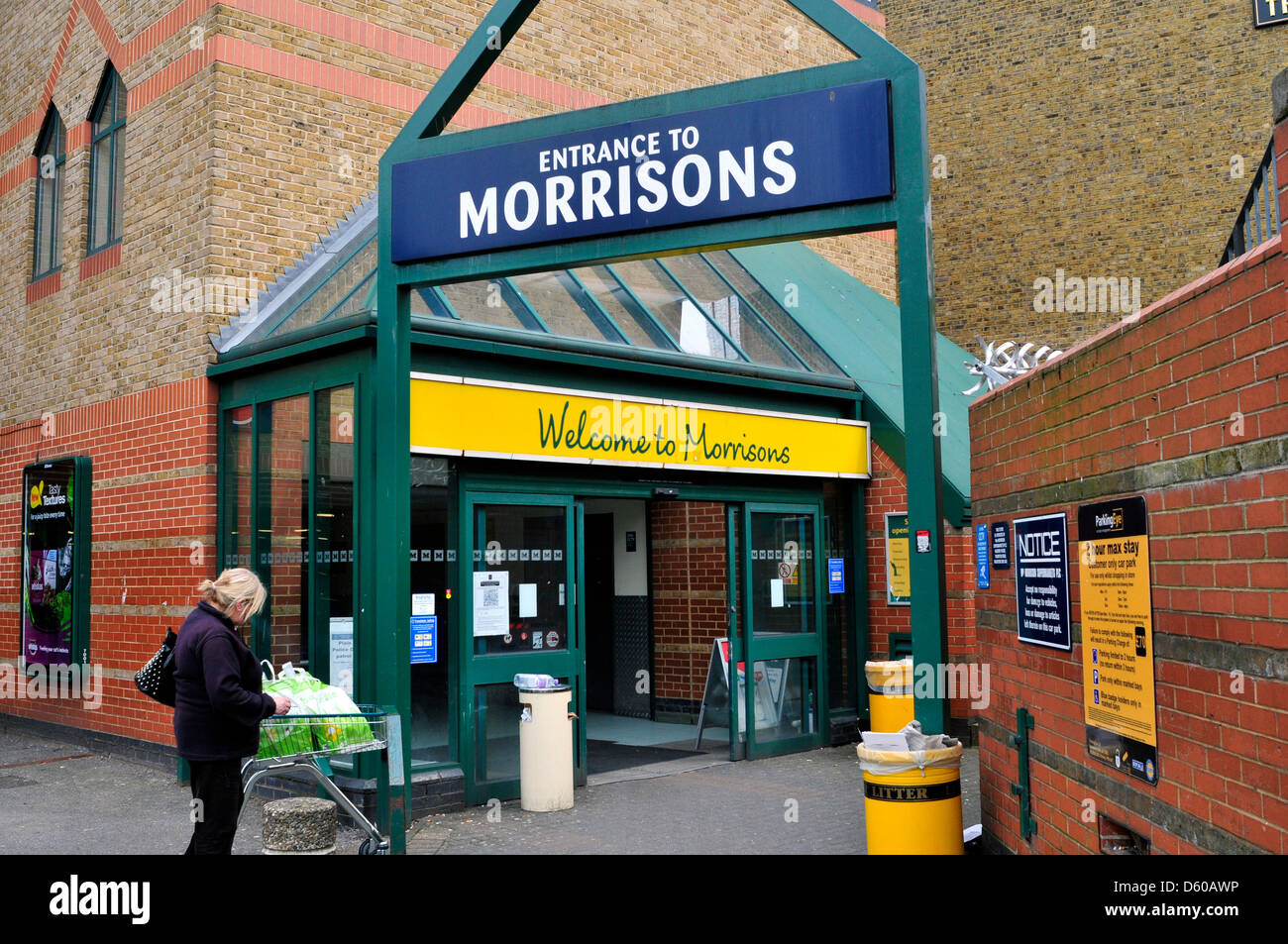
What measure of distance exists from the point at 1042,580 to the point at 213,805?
3922 mm

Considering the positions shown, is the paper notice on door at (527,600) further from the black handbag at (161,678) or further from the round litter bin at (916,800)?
the round litter bin at (916,800)

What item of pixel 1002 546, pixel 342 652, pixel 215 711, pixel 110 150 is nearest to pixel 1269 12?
pixel 1002 546

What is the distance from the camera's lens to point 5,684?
13.2m

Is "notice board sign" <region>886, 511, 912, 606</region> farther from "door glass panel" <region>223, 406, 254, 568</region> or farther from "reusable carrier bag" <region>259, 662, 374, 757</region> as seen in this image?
"reusable carrier bag" <region>259, 662, 374, 757</region>

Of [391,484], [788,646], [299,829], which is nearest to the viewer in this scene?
[299,829]

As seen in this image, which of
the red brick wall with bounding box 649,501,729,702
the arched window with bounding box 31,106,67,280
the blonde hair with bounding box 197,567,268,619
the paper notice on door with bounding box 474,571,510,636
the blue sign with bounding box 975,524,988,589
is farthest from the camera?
the arched window with bounding box 31,106,67,280

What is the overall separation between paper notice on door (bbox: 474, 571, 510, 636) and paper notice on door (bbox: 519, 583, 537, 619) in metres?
0.12

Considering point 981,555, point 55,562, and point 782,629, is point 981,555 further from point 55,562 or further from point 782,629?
point 55,562

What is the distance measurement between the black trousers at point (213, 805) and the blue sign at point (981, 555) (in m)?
3.99

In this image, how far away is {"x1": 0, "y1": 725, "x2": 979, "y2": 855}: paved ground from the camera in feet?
24.1

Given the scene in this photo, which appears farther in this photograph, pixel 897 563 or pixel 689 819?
pixel 897 563

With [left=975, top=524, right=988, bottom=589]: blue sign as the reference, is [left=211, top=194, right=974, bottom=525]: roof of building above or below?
above

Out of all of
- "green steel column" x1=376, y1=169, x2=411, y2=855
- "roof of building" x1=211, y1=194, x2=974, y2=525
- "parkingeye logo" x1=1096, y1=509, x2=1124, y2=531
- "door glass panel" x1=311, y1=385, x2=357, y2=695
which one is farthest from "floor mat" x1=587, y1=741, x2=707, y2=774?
"parkingeye logo" x1=1096, y1=509, x2=1124, y2=531

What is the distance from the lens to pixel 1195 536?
145 inches
